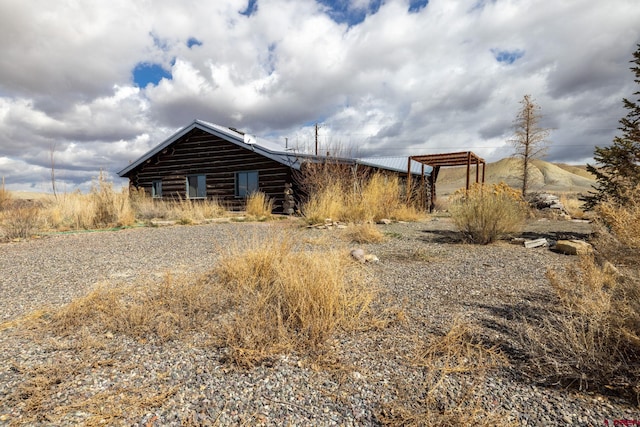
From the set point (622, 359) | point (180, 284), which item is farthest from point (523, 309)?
point (180, 284)

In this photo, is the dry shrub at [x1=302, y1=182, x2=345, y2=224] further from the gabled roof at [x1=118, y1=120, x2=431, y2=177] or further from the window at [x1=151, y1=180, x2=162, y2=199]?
the window at [x1=151, y1=180, x2=162, y2=199]

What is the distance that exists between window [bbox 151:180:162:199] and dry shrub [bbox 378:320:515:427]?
16768 mm

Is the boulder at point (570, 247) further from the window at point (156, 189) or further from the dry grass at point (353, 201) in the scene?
the window at point (156, 189)

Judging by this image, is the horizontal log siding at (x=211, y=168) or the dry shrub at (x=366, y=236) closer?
the dry shrub at (x=366, y=236)

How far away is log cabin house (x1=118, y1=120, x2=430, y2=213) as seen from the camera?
12.9 meters

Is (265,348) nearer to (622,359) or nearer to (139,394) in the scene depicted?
(139,394)

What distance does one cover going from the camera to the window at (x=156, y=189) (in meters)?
16.1

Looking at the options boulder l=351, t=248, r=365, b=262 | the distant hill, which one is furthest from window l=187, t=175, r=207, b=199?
the distant hill

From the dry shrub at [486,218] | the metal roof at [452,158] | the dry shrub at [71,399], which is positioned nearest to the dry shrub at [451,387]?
the dry shrub at [71,399]

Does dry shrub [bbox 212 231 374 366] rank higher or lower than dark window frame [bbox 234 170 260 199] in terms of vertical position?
lower

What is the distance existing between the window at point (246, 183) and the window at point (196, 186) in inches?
75.1

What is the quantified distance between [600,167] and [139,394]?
886cm

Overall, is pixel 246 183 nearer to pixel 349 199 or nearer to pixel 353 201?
pixel 349 199

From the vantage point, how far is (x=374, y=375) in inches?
69.5
